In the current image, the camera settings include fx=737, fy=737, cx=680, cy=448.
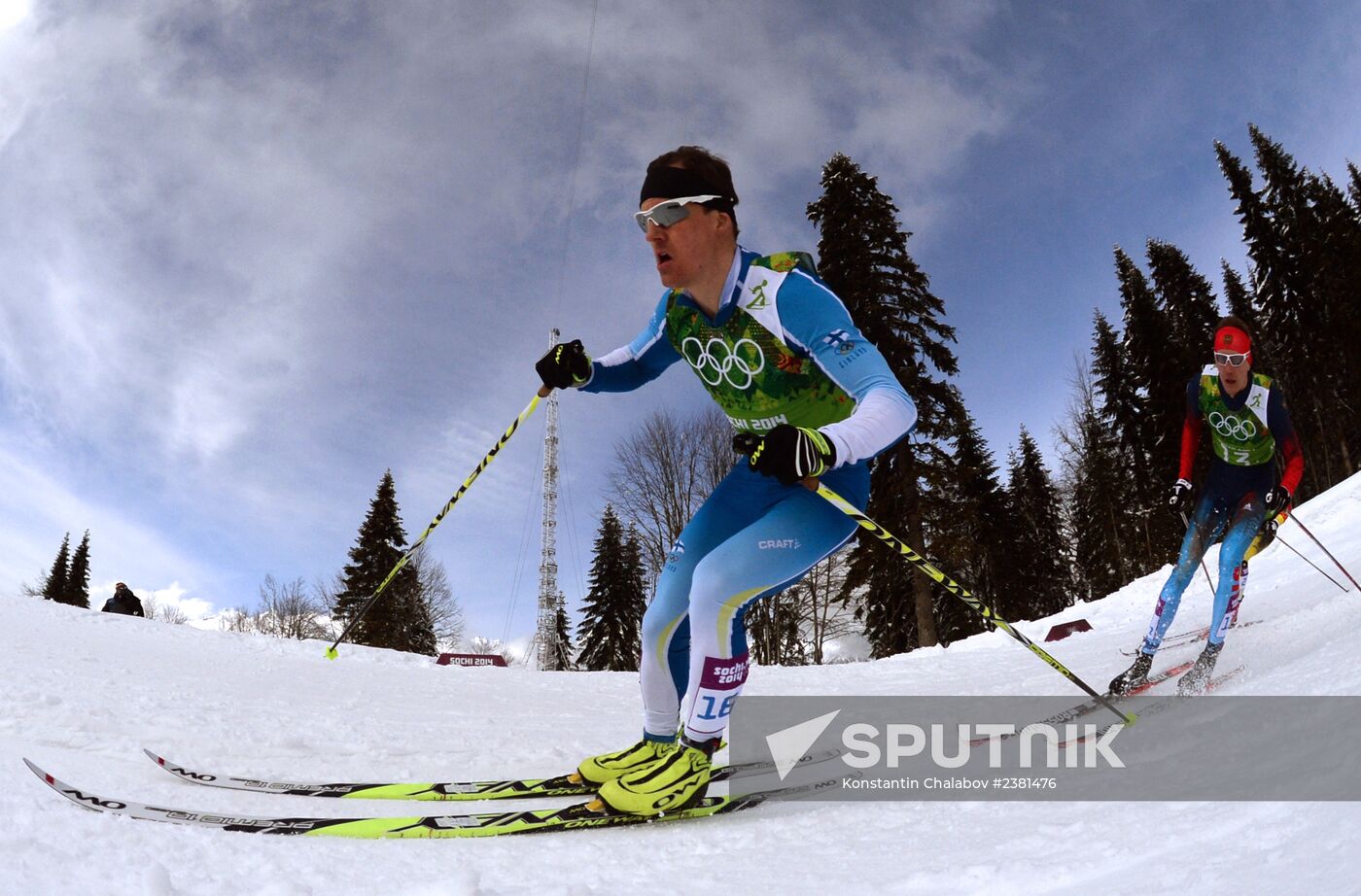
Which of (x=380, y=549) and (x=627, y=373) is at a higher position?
(x=380, y=549)

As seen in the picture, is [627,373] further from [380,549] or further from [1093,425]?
[1093,425]

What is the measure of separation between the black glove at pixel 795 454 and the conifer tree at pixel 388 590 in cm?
3241

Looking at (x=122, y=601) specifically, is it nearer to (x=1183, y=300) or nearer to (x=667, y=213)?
(x=667, y=213)

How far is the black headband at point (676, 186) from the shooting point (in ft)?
9.23

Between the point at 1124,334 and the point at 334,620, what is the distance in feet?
130

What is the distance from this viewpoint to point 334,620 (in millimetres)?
37656

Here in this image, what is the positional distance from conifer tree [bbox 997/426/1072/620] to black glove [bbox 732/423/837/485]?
3104cm

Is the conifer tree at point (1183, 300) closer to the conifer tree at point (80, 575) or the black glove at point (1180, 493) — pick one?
the black glove at point (1180, 493)

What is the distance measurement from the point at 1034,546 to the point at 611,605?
19599 millimetres

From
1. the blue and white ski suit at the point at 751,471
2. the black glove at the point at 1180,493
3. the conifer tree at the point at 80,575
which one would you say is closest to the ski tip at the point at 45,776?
the blue and white ski suit at the point at 751,471

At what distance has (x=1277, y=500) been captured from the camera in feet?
16.7

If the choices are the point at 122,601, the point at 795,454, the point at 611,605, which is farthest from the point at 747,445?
the point at 611,605

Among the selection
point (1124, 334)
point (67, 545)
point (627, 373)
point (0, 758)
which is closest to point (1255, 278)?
point (1124, 334)

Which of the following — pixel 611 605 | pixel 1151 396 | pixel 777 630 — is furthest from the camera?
pixel 611 605
